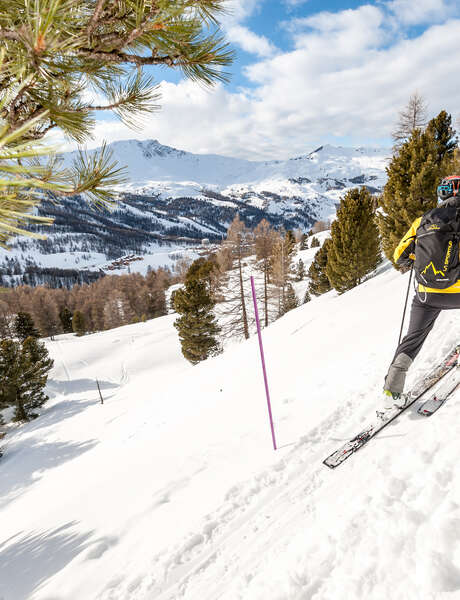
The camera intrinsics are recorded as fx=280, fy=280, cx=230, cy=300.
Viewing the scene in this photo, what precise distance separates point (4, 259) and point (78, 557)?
213101 mm

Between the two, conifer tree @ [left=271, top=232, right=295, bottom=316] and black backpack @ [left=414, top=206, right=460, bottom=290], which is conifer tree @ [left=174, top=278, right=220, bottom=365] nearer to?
conifer tree @ [left=271, top=232, right=295, bottom=316]

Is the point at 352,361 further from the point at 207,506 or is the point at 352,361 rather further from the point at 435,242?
the point at 207,506

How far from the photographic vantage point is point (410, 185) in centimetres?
1287

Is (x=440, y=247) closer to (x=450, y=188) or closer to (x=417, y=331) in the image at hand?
(x=450, y=188)

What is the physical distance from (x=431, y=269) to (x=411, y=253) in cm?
55

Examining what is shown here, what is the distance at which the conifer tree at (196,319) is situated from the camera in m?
21.3

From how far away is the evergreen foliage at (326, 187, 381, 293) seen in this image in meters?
17.7

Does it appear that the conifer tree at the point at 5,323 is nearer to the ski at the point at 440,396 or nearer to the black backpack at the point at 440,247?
the ski at the point at 440,396

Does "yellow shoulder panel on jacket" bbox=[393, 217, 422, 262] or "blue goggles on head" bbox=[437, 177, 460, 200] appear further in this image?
"yellow shoulder panel on jacket" bbox=[393, 217, 422, 262]

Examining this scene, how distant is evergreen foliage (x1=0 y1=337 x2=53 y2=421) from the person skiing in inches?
1155

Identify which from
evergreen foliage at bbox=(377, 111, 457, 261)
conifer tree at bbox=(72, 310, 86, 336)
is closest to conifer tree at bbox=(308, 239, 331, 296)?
evergreen foliage at bbox=(377, 111, 457, 261)

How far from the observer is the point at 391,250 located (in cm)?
1412

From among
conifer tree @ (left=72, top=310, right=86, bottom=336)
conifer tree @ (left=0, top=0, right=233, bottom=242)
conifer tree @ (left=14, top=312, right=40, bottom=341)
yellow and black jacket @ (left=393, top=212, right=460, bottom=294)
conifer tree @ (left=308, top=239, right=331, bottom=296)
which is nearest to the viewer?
conifer tree @ (left=0, top=0, right=233, bottom=242)

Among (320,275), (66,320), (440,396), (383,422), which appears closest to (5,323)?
(66,320)
